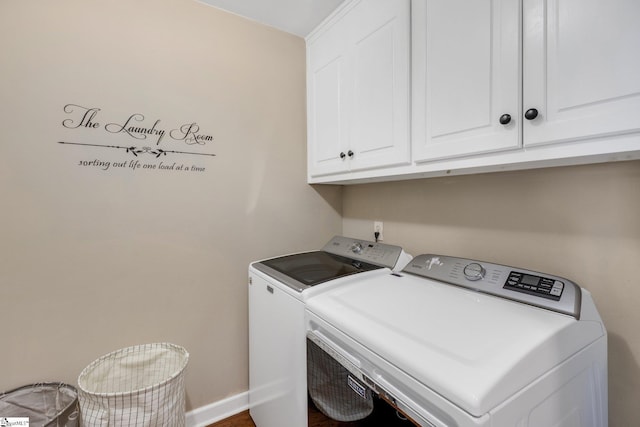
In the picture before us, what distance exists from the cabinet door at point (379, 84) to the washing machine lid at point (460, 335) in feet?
2.01

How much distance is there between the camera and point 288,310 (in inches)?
46.3

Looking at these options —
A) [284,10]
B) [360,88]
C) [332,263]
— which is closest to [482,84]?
[360,88]

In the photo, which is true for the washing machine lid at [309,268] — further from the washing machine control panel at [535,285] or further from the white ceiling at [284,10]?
the white ceiling at [284,10]

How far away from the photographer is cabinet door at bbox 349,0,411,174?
3.91 ft

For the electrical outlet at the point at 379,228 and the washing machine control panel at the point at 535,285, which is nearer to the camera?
the washing machine control panel at the point at 535,285

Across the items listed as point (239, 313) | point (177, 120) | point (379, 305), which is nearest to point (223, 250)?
point (239, 313)

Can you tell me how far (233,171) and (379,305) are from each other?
46.4 inches

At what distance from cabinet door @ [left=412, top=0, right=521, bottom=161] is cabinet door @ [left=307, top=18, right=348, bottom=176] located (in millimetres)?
480

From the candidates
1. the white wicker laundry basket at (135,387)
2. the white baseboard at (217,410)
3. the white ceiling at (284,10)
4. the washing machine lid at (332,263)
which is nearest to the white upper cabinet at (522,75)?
the washing machine lid at (332,263)

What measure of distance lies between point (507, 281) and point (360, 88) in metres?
1.07

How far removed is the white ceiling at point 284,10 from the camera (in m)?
1.53

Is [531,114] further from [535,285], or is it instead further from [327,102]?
[327,102]

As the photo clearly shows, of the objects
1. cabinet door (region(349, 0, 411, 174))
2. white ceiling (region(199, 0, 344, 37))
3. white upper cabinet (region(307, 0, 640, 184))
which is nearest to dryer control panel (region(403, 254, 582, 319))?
white upper cabinet (region(307, 0, 640, 184))

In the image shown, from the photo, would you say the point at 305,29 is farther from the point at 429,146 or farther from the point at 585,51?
the point at 585,51
